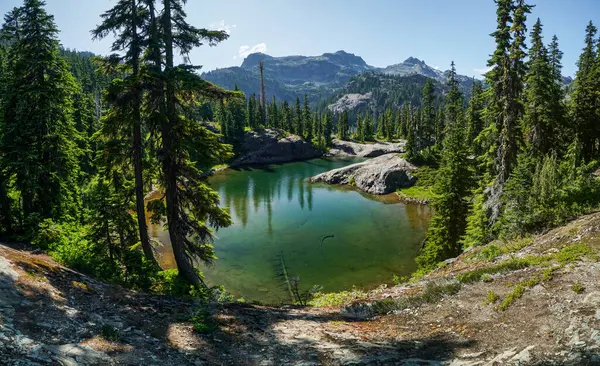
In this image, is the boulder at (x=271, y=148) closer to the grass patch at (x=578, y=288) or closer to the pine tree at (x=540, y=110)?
the pine tree at (x=540, y=110)

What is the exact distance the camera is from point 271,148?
344 feet

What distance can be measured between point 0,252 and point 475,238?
23715mm

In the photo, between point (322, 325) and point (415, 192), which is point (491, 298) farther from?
point (415, 192)

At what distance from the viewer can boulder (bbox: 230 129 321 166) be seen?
101m

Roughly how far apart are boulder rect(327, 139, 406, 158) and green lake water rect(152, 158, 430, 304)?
2197 inches

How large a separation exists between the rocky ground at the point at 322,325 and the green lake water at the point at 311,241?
14269mm

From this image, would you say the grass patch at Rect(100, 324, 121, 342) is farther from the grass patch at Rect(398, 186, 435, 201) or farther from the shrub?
the grass patch at Rect(398, 186, 435, 201)

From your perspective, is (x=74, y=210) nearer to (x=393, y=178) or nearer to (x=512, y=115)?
(x=512, y=115)

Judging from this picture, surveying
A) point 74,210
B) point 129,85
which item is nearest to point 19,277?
point 129,85

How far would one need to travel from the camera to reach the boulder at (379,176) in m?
59.1

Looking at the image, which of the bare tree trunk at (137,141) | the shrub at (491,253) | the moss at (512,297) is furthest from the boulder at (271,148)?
the moss at (512,297)

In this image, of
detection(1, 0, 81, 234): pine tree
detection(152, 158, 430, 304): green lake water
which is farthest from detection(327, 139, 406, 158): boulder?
detection(1, 0, 81, 234): pine tree

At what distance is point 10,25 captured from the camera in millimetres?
19859

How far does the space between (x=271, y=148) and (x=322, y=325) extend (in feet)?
316
